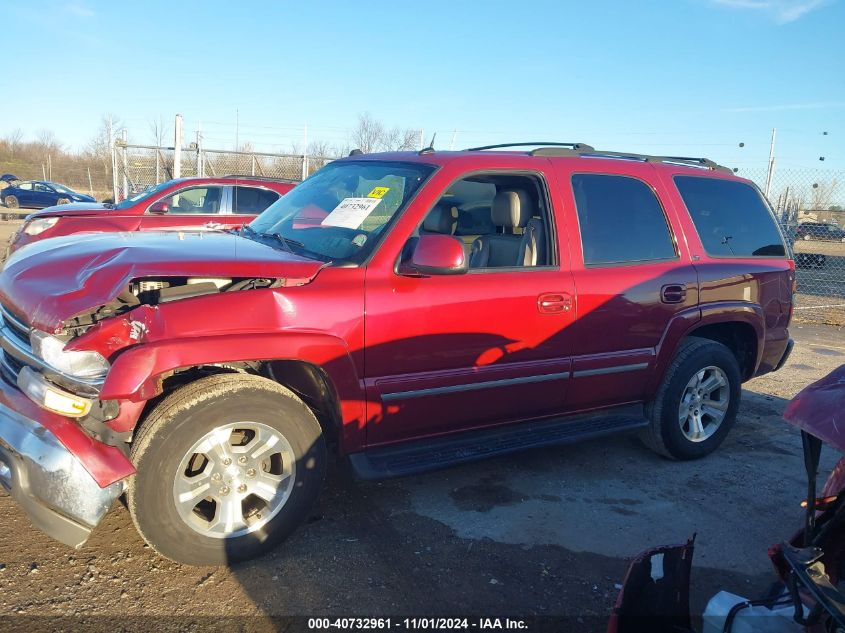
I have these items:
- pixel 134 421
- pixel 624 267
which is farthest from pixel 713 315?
pixel 134 421

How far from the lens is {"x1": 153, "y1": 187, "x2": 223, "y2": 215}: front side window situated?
30.9 ft

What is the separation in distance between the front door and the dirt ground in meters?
0.51

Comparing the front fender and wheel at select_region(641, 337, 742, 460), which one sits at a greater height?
the front fender

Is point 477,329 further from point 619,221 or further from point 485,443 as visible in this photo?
point 619,221

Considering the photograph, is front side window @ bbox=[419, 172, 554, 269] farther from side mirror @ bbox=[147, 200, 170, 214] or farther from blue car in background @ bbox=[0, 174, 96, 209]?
blue car in background @ bbox=[0, 174, 96, 209]

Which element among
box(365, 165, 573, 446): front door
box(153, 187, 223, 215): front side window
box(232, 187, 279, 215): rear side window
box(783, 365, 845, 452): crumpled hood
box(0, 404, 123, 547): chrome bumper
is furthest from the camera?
box(232, 187, 279, 215): rear side window

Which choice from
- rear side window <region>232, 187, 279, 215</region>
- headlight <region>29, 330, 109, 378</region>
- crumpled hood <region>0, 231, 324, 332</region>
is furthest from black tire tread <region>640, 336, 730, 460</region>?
rear side window <region>232, 187, 279, 215</region>

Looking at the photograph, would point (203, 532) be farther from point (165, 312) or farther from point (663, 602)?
point (663, 602)

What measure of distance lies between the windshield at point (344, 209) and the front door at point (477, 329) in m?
0.17

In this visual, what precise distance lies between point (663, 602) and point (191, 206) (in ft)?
28.6

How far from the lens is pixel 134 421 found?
282 cm

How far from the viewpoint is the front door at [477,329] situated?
11.1 ft

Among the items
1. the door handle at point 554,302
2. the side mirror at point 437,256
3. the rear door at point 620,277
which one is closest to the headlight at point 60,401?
the side mirror at point 437,256

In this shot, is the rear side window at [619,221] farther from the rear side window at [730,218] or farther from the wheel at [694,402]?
the wheel at [694,402]
